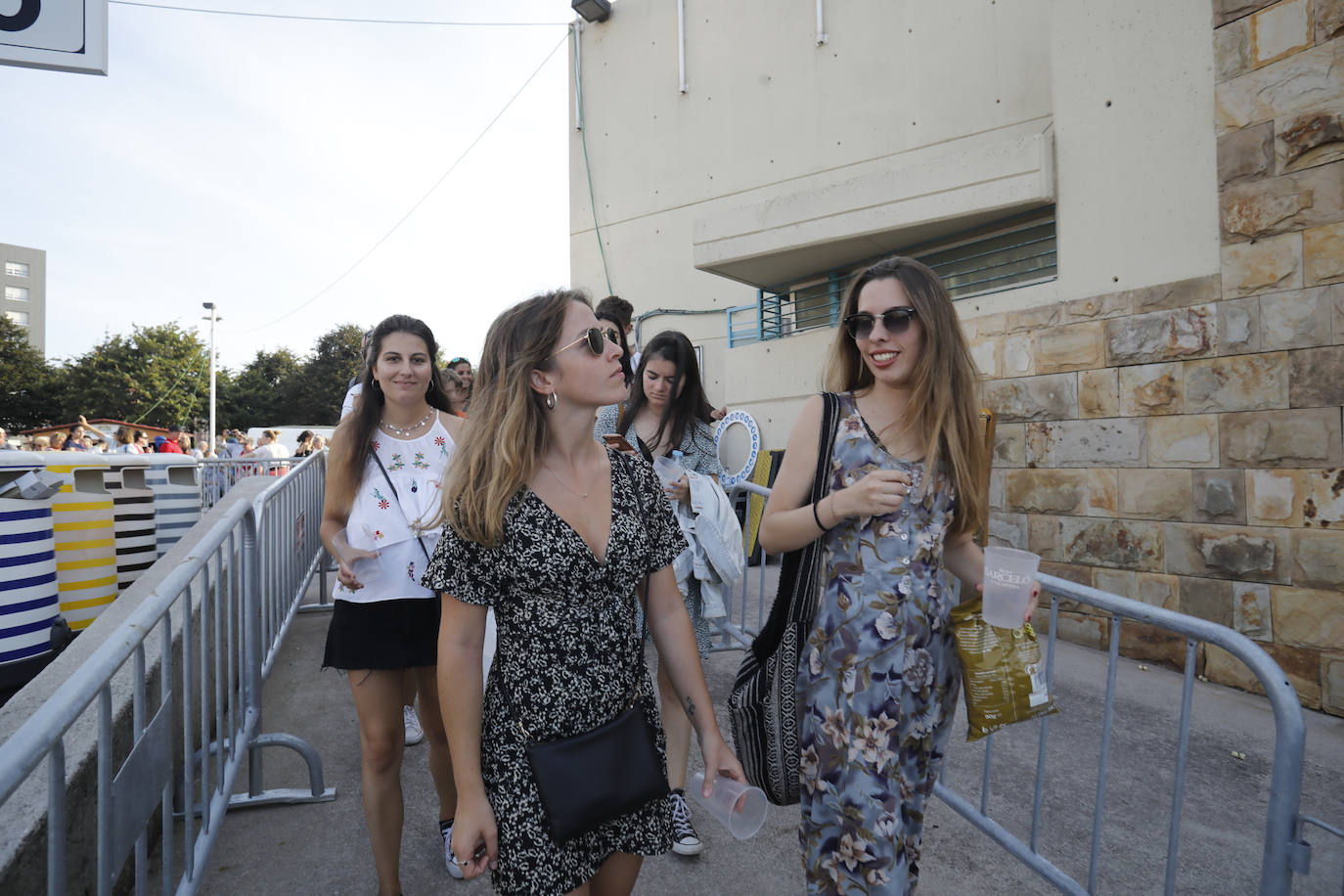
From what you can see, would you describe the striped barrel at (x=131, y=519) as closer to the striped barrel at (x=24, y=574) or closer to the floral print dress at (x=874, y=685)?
the striped barrel at (x=24, y=574)

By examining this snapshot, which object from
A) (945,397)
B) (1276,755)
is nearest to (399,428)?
(945,397)

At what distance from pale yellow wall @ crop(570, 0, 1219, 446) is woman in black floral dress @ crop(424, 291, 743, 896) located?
17.4 feet

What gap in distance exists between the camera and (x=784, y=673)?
1.98 meters

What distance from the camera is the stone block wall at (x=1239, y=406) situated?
4555mm

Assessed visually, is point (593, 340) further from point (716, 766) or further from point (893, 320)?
point (716, 766)

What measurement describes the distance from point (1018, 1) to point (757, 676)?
977 centimetres

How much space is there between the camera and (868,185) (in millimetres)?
8062

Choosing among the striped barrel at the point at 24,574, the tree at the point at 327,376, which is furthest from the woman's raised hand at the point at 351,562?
the tree at the point at 327,376

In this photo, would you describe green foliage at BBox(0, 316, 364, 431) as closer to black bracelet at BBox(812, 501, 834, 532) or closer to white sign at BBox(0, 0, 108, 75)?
white sign at BBox(0, 0, 108, 75)

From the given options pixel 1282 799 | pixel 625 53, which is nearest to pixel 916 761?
pixel 1282 799

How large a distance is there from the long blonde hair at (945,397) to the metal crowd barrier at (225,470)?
952cm

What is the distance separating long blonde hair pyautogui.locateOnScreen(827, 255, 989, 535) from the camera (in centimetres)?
199

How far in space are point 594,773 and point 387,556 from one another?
56.5 inches

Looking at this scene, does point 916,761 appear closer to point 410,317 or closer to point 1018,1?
point 410,317
